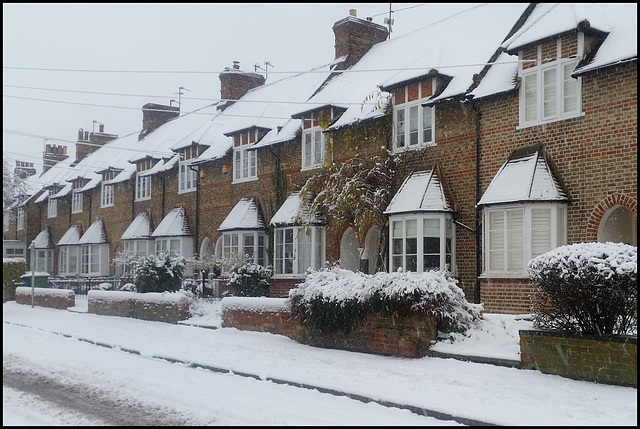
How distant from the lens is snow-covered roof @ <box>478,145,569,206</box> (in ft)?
49.3

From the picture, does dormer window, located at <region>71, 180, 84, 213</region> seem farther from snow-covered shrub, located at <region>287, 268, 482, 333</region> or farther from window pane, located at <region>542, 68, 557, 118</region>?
window pane, located at <region>542, 68, 557, 118</region>

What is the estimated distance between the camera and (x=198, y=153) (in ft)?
98.0

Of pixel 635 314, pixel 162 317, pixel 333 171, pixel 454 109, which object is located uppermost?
pixel 454 109

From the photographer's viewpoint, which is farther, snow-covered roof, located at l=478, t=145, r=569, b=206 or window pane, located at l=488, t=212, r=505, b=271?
window pane, located at l=488, t=212, r=505, b=271

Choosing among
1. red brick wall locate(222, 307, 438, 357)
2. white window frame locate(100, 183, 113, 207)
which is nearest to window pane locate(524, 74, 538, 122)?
red brick wall locate(222, 307, 438, 357)

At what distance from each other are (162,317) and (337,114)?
8.68m

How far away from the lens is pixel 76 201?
43.1m

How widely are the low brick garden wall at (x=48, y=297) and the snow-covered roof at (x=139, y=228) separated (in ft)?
19.1

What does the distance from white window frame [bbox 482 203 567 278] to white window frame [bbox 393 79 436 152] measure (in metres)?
3.38

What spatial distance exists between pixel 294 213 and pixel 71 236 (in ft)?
80.2

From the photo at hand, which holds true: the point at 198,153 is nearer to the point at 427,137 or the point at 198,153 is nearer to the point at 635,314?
the point at 427,137

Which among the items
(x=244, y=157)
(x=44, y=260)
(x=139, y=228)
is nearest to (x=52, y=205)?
(x=44, y=260)

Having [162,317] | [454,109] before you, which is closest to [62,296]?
[162,317]

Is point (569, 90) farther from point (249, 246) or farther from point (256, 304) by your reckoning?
point (249, 246)
